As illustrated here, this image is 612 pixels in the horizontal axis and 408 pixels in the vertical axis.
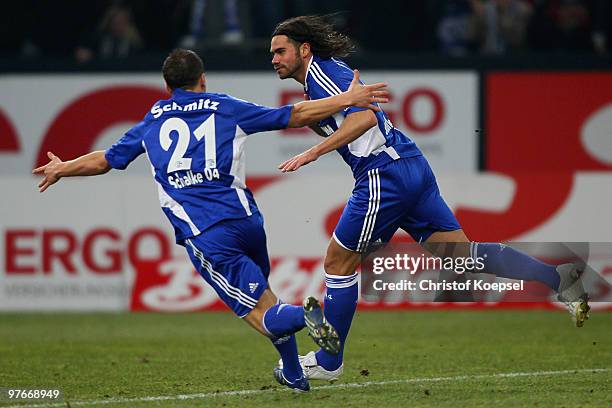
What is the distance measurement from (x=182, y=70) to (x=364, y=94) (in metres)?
1.03

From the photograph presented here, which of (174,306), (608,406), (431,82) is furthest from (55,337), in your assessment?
(431,82)

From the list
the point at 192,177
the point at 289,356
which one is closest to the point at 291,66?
the point at 192,177

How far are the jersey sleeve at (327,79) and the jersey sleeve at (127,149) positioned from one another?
1091 mm

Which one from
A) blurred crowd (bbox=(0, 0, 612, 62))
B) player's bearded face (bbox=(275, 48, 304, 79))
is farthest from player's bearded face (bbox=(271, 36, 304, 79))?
blurred crowd (bbox=(0, 0, 612, 62))

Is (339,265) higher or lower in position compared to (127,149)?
lower

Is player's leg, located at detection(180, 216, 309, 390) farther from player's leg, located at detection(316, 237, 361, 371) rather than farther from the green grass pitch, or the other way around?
player's leg, located at detection(316, 237, 361, 371)

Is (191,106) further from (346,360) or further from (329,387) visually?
(346,360)

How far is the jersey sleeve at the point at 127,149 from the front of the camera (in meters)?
7.45

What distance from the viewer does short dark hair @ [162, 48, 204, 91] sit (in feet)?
24.2

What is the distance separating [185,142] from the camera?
23.9ft

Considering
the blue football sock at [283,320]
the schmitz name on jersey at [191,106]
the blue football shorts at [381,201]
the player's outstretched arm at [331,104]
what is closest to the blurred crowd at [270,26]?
the blue football shorts at [381,201]

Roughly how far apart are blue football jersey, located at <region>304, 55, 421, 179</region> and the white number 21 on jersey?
2.77ft

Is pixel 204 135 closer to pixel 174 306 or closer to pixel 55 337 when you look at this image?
pixel 55 337

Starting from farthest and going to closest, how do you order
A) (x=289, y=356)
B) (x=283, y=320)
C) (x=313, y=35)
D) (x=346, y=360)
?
(x=346, y=360) → (x=313, y=35) → (x=289, y=356) → (x=283, y=320)
